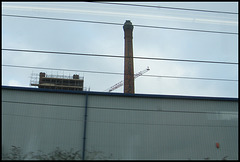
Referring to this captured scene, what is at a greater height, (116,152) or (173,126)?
(173,126)

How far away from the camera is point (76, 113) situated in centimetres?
1183

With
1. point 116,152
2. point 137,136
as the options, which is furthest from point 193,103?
point 116,152

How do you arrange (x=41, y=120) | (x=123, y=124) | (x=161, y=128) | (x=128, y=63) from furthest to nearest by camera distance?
(x=128, y=63), (x=161, y=128), (x=123, y=124), (x=41, y=120)

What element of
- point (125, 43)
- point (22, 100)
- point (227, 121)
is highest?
point (125, 43)

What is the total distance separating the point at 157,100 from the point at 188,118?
1786mm

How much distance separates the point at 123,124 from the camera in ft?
39.1

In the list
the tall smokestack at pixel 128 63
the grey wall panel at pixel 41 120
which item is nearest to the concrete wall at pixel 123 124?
the grey wall panel at pixel 41 120

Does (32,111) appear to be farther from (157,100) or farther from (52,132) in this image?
(157,100)

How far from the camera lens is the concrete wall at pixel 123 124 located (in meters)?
11.4

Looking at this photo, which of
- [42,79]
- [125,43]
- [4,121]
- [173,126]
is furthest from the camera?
[42,79]

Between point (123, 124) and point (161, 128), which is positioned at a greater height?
point (123, 124)

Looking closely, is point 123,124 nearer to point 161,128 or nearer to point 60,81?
point 161,128

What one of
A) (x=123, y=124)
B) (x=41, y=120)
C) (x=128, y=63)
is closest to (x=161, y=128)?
(x=123, y=124)

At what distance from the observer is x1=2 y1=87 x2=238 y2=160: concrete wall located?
11414 millimetres
